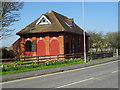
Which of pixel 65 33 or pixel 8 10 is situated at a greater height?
pixel 8 10

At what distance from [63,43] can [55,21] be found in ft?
16.6

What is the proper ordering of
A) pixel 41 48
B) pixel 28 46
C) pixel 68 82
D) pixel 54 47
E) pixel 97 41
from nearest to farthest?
pixel 68 82 → pixel 54 47 → pixel 41 48 → pixel 28 46 → pixel 97 41

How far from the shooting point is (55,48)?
3088 centimetres

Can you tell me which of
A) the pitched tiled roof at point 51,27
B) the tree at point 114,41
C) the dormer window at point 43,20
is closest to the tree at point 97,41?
the tree at point 114,41

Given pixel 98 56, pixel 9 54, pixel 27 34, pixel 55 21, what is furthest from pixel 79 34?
pixel 9 54

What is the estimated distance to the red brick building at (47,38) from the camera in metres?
30.5

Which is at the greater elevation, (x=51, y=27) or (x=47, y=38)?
(x=51, y=27)

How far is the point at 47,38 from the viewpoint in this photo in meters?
31.4

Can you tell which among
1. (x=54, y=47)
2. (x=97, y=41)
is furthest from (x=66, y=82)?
(x=97, y=41)

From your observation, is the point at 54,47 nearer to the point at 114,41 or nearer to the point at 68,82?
the point at 114,41

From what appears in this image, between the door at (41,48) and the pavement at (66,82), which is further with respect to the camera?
the door at (41,48)

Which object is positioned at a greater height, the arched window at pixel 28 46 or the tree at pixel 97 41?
the tree at pixel 97 41

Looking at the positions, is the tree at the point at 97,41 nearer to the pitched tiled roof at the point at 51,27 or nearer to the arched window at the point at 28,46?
the pitched tiled roof at the point at 51,27

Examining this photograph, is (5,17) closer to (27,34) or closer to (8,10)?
(8,10)
